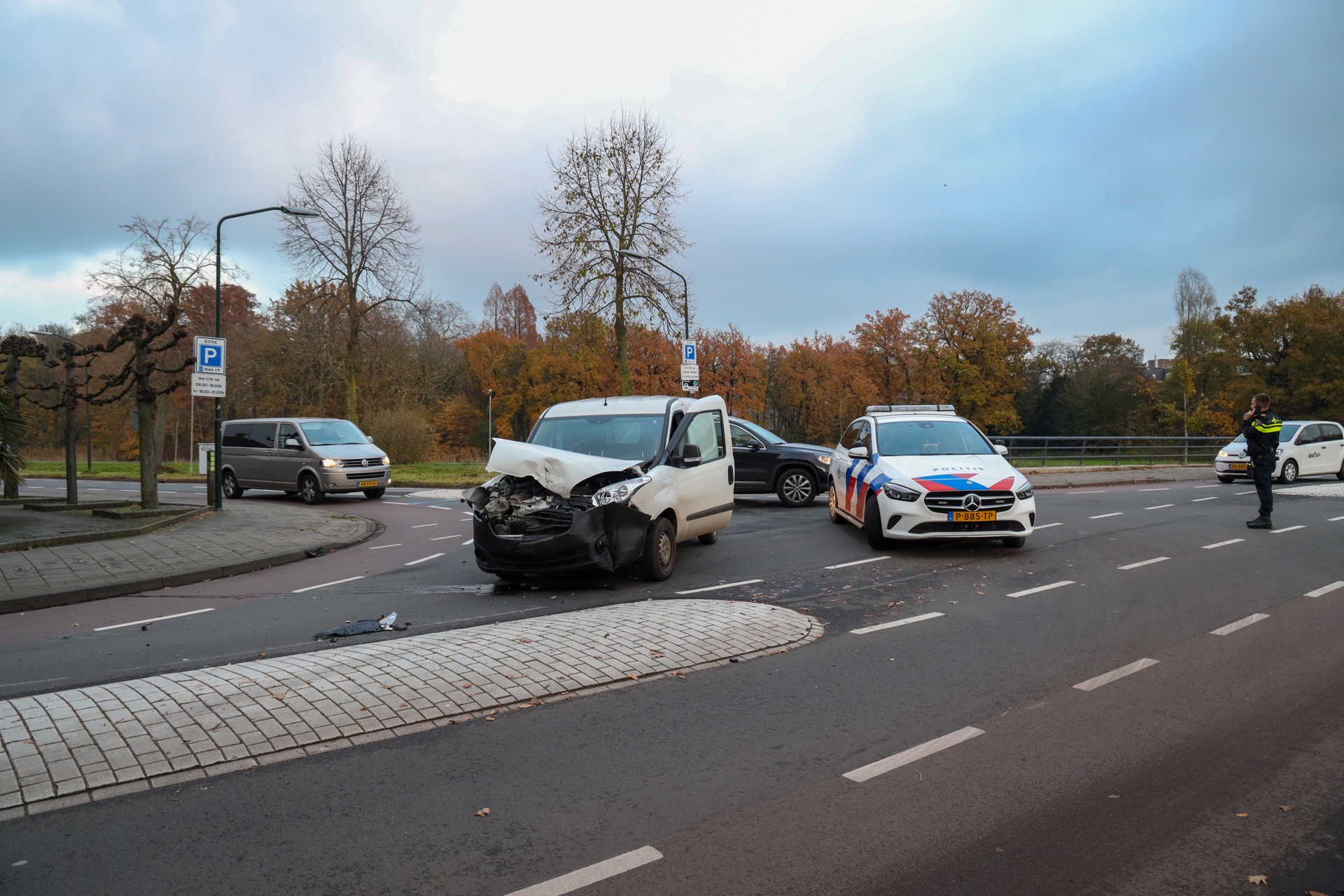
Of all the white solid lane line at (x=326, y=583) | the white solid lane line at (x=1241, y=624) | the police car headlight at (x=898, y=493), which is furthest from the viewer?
the police car headlight at (x=898, y=493)

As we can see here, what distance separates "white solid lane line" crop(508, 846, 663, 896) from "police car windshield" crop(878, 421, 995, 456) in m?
8.79

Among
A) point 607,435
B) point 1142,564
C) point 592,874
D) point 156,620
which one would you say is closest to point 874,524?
point 1142,564

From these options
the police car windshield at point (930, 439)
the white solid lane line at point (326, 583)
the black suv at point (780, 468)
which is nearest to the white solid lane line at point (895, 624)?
the police car windshield at point (930, 439)

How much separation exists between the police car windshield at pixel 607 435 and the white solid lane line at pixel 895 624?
11.0 feet

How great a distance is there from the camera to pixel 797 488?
16750 millimetres

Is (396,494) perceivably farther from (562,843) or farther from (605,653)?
(562,843)

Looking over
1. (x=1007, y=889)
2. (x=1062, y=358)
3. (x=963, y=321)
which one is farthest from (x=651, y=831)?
(x=1062, y=358)

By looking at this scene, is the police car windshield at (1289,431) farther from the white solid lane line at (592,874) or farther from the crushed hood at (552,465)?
the white solid lane line at (592,874)

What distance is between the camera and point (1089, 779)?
13.1 ft

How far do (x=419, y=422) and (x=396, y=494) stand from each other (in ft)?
45.5

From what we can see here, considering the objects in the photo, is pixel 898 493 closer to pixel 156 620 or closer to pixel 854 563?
pixel 854 563

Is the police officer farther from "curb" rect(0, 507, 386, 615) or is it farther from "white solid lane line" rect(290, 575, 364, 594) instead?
"curb" rect(0, 507, 386, 615)

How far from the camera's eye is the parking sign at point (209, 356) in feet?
54.0

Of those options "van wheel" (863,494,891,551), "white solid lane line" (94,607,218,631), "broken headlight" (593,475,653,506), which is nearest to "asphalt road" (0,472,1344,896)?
"white solid lane line" (94,607,218,631)
